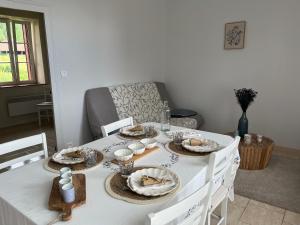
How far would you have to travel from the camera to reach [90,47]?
10.00 ft

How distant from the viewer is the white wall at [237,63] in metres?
3.17

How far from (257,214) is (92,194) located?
1.63 m

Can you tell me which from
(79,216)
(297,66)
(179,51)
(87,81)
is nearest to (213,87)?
(179,51)

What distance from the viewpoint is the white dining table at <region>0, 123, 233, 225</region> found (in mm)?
933

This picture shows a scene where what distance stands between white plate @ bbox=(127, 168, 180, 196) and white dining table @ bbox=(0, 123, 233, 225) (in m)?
0.05

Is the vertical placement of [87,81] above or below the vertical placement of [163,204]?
above

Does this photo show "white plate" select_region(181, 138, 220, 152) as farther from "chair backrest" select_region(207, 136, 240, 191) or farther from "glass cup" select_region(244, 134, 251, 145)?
"glass cup" select_region(244, 134, 251, 145)

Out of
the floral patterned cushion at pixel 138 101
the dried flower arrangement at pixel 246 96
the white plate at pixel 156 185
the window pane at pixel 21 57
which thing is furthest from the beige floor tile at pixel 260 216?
the window pane at pixel 21 57

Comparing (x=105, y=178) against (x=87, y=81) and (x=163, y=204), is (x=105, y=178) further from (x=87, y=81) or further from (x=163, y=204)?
(x=87, y=81)

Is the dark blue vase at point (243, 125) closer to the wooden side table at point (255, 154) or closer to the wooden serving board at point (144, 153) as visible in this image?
the wooden side table at point (255, 154)

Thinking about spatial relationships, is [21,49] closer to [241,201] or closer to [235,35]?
[235,35]

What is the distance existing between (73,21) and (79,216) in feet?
8.19

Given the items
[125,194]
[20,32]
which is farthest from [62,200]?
[20,32]

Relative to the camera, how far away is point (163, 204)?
103cm
